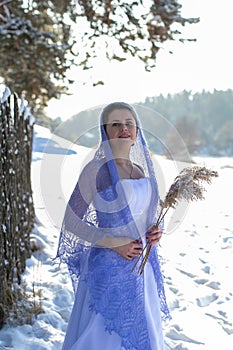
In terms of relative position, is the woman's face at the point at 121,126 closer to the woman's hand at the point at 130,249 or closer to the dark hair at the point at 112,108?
the dark hair at the point at 112,108

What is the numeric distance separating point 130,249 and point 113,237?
0.11 metres

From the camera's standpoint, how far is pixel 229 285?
522 centimetres

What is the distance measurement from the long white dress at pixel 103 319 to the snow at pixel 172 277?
22 centimetres

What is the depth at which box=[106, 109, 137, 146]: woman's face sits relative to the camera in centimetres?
230

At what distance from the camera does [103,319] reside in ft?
7.40

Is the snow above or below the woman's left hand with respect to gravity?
below

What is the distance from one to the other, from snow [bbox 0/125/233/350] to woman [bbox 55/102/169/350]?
0.75 feet

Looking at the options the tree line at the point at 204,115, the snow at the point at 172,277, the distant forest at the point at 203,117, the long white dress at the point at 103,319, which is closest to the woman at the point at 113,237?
the long white dress at the point at 103,319

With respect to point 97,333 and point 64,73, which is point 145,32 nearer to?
point 64,73

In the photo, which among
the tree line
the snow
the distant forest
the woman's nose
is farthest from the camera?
the tree line

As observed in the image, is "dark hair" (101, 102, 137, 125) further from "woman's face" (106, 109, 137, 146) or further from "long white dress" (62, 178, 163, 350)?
Answer: "long white dress" (62, 178, 163, 350)

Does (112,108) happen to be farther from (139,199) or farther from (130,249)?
(130,249)

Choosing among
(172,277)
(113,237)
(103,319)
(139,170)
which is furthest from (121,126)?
(172,277)

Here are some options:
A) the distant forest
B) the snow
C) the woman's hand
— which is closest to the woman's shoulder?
the snow
